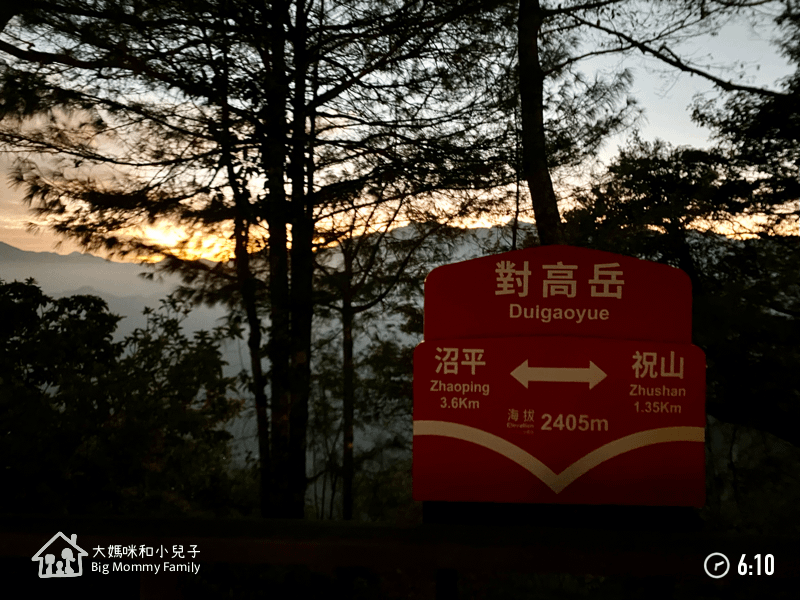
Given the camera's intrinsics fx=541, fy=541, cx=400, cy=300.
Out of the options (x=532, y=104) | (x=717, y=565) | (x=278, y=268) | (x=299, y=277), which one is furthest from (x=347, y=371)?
(x=717, y=565)

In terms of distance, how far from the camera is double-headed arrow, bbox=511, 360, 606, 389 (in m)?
1.37

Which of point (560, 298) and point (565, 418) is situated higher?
point (560, 298)

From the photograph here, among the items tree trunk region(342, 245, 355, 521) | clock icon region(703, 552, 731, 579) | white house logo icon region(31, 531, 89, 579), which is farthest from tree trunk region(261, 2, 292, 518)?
clock icon region(703, 552, 731, 579)

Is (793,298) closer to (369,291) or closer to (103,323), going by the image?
(369,291)

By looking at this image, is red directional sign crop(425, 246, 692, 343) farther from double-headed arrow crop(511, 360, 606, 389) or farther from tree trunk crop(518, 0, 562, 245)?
tree trunk crop(518, 0, 562, 245)

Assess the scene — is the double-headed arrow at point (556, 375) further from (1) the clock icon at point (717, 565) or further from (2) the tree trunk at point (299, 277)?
(2) the tree trunk at point (299, 277)

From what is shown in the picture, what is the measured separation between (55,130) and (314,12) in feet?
8.44

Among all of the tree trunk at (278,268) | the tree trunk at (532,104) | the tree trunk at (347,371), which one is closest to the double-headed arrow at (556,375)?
the tree trunk at (532,104)

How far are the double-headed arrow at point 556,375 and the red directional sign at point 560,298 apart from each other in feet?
0.31

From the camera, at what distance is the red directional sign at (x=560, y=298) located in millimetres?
1406

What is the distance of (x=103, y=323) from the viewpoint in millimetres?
4461

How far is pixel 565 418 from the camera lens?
1.38 metres

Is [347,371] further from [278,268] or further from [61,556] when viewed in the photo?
[61,556]

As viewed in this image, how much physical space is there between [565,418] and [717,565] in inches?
19.4
